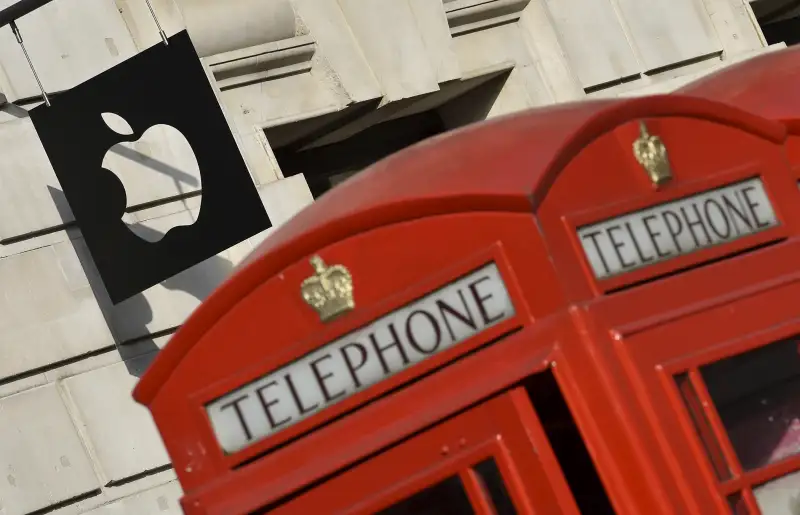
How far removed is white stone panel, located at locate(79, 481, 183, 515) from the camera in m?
5.92

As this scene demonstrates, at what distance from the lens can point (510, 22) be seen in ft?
26.2

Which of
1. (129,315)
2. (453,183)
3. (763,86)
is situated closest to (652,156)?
(453,183)

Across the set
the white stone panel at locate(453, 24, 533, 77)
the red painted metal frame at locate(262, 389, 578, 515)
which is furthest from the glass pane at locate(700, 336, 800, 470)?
the white stone panel at locate(453, 24, 533, 77)

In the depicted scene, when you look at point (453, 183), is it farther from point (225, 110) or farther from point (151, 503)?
point (225, 110)

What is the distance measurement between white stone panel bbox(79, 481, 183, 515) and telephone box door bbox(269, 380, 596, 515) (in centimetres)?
303

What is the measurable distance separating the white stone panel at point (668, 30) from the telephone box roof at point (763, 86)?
127 inches

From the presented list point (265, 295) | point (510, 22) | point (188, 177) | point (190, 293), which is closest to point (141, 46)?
point (188, 177)

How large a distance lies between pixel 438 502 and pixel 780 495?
0.88 metres

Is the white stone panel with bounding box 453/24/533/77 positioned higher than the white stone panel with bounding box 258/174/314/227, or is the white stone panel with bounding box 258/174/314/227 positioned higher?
the white stone panel with bounding box 453/24/533/77

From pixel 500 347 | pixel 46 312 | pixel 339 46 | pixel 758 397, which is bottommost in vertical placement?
pixel 758 397

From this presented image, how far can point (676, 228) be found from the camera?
3334 millimetres

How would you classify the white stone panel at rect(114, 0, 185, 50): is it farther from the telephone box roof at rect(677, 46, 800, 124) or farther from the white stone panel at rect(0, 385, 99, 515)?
the telephone box roof at rect(677, 46, 800, 124)

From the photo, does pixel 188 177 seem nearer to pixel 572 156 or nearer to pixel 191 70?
pixel 191 70

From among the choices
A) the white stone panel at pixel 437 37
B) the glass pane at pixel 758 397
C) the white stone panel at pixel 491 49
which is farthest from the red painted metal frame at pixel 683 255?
the white stone panel at pixel 491 49
